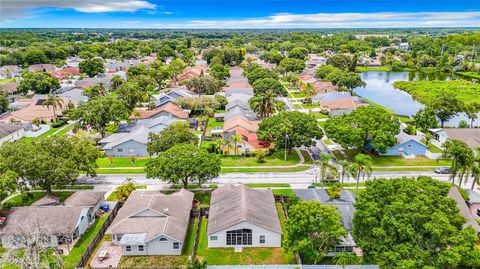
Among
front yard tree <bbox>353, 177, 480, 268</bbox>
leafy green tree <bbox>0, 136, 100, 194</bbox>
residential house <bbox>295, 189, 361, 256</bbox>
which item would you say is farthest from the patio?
front yard tree <bbox>353, 177, 480, 268</bbox>

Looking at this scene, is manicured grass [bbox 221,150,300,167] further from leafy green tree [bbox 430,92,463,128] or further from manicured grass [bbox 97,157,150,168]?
leafy green tree [bbox 430,92,463,128]

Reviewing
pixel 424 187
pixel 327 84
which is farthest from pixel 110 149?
pixel 327 84

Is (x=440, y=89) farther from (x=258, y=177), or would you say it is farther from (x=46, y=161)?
(x=46, y=161)

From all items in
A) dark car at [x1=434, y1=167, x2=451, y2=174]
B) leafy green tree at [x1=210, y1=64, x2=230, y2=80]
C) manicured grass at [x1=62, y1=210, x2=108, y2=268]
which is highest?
leafy green tree at [x1=210, y1=64, x2=230, y2=80]

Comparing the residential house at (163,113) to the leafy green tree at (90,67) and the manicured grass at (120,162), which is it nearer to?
the manicured grass at (120,162)

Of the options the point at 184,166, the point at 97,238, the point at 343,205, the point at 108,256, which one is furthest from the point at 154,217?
the point at 343,205

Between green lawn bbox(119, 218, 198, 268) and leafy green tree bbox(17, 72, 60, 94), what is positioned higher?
leafy green tree bbox(17, 72, 60, 94)
